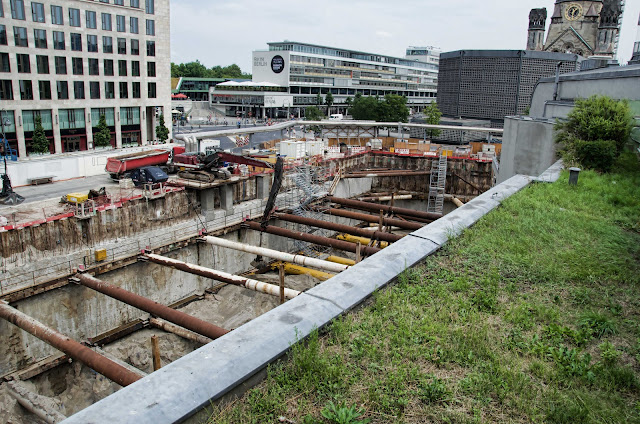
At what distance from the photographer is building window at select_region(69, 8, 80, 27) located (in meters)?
52.1

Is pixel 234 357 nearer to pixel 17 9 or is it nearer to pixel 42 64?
pixel 42 64

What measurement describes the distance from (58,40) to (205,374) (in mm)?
56838

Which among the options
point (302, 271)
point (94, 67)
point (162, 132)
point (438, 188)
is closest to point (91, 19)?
point (94, 67)

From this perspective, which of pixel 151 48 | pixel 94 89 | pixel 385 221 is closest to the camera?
pixel 385 221

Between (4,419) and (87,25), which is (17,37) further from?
(4,419)

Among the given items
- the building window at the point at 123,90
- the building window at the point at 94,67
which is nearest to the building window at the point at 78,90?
the building window at the point at 94,67

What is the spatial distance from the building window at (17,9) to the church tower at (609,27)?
339 ft

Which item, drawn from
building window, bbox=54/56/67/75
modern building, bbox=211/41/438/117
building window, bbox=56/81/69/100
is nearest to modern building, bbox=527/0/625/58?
modern building, bbox=211/41/438/117

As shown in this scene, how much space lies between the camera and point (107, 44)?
55969 mm

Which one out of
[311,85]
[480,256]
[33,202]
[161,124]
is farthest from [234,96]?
[480,256]

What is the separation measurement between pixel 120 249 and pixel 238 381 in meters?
21.5

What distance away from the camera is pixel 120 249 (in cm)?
2481

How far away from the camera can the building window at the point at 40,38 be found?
4969 cm

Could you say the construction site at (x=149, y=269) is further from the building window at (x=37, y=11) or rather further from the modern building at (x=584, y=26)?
the modern building at (x=584, y=26)
